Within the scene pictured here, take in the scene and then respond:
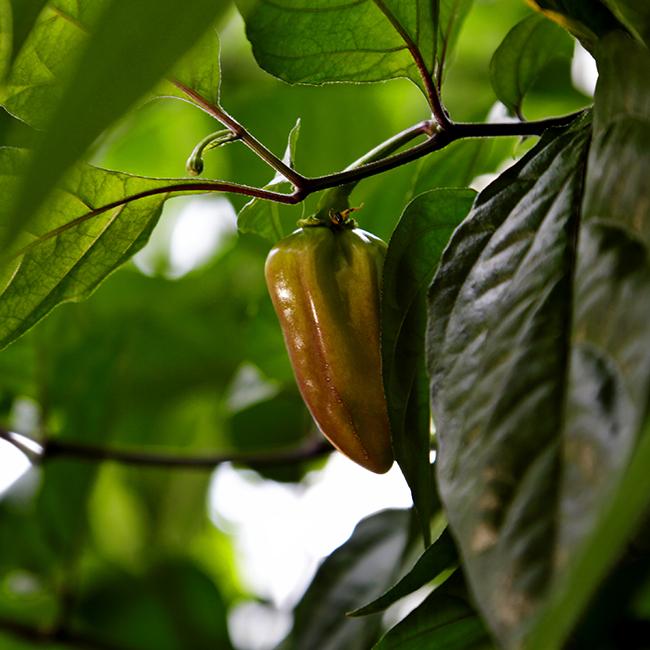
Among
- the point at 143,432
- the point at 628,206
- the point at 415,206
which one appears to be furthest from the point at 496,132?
the point at 143,432

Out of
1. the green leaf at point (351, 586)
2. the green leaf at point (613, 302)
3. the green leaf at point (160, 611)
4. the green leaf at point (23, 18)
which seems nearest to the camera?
the green leaf at point (613, 302)

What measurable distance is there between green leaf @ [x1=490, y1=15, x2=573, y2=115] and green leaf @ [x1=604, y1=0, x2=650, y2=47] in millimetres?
218

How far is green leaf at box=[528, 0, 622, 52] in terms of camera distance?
427 millimetres

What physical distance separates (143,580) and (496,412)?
105 cm

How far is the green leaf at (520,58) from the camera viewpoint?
60 cm

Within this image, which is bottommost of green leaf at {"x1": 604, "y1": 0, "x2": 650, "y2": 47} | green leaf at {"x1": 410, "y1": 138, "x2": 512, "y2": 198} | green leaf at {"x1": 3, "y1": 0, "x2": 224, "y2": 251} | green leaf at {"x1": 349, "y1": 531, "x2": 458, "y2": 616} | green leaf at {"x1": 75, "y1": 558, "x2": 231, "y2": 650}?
green leaf at {"x1": 75, "y1": 558, "x2": 231, "y2": 650}

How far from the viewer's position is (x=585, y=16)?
43 cm

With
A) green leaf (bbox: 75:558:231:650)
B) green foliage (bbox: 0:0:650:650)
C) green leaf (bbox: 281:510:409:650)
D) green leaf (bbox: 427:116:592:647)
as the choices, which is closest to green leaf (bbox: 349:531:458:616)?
green foliage (bbox: 0:0:650:650)

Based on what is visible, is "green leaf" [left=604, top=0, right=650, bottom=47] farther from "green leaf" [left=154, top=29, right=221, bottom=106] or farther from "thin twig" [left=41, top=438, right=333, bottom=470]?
"thin twig" [left=41, top=438, right=333, bottom=470]

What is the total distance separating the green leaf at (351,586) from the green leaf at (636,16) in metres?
0.55

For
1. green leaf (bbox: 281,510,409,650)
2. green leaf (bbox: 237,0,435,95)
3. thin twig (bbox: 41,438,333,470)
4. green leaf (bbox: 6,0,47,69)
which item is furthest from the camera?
thin twig (bbox: 41,438,333,470)

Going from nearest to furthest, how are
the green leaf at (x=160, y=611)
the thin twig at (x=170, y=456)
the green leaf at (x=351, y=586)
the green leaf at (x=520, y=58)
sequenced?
the green leaf at (x=520, y=58)
the green leaf at (x=351, y=586)
the thin twig at (x=170, y=456)
the green leaf at (x=160, y=611)

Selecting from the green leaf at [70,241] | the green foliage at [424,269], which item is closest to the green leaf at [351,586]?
the green foliage at [424,269]

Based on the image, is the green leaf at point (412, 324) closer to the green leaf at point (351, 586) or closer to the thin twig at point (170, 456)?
the green leaf at point (351, 586)
